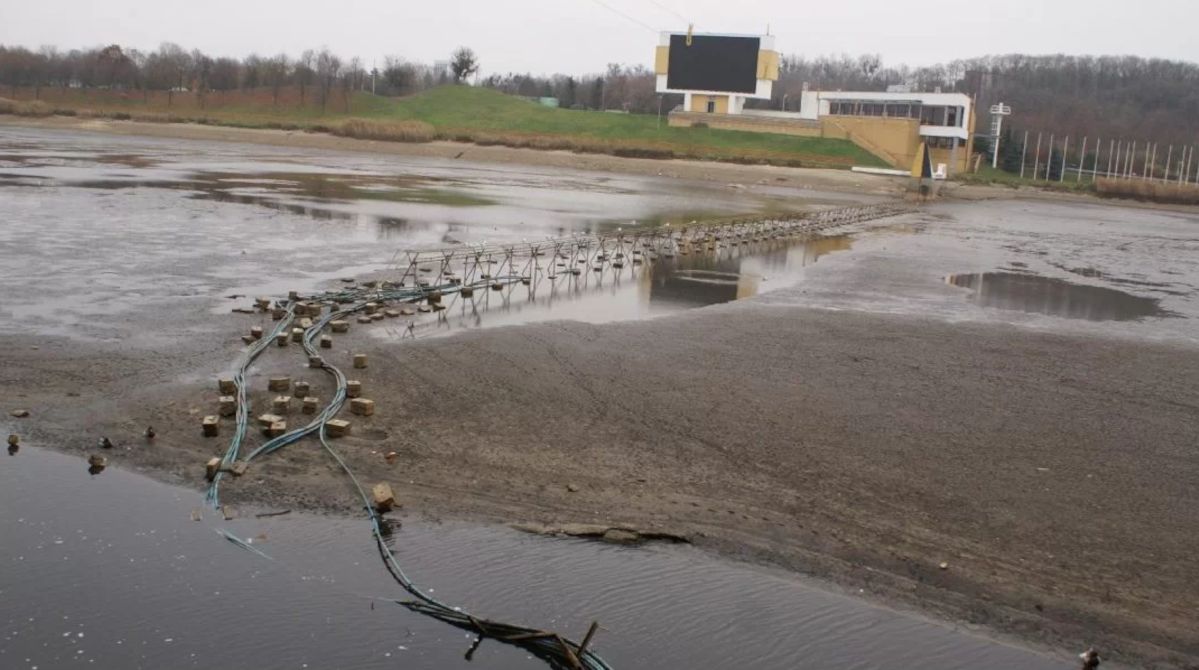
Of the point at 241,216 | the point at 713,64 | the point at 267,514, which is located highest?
the point at 713,64

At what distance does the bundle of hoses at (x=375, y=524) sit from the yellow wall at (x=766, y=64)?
270 ft

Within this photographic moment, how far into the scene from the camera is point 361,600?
7812 millimetres

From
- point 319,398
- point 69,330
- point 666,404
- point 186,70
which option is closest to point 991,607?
point 666,404

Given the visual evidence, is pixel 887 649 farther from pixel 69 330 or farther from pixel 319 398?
pixel 69 330

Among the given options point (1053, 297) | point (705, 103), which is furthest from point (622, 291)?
point (705, 103)

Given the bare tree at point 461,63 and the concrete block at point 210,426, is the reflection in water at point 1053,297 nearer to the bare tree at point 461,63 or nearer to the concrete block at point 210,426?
the concrete block at point 210,426

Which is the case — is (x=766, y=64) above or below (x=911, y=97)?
above

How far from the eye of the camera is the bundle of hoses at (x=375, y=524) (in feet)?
23.6

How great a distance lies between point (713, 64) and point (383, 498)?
9064 centimetres

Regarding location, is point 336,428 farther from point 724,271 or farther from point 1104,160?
point 1104,160

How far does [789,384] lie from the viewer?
1429cm

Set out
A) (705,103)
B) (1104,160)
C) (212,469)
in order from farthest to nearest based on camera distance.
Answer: (1104,160) < (705,103) < (212,469)

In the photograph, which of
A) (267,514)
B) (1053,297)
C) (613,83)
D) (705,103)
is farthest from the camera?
(613,83)

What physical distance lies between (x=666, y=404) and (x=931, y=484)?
342 cm
